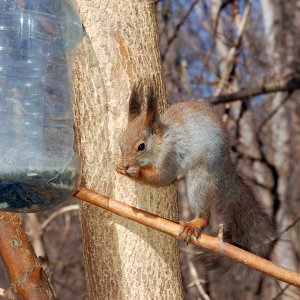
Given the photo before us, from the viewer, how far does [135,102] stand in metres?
1.92

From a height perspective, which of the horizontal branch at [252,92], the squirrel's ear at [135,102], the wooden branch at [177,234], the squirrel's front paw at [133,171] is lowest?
the wooden branch at [177,234]

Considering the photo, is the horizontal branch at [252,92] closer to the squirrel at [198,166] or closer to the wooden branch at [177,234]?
the squirrel at [198,166]

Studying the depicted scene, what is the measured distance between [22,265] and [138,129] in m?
0.56

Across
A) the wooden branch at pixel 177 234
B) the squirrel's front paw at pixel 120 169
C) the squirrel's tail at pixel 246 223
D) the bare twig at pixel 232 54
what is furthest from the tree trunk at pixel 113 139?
the bare twig at pixel 232 54

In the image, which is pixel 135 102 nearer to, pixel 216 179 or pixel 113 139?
pixel 113 139

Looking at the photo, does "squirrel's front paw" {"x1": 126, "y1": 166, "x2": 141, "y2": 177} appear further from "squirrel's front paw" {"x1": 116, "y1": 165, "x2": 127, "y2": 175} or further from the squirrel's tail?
the squirrel's tail

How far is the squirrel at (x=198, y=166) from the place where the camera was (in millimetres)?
1995

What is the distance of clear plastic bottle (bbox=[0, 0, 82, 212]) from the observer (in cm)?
157

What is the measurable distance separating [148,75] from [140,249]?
1.85 feet

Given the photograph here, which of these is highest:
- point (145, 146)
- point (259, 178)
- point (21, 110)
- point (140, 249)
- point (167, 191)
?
point (21, 110)

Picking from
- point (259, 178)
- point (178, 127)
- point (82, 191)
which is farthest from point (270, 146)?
point (82, 191)

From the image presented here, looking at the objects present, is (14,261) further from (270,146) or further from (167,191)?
(270,146)

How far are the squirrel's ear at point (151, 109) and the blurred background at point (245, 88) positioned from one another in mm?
2130

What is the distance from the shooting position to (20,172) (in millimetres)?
1516
